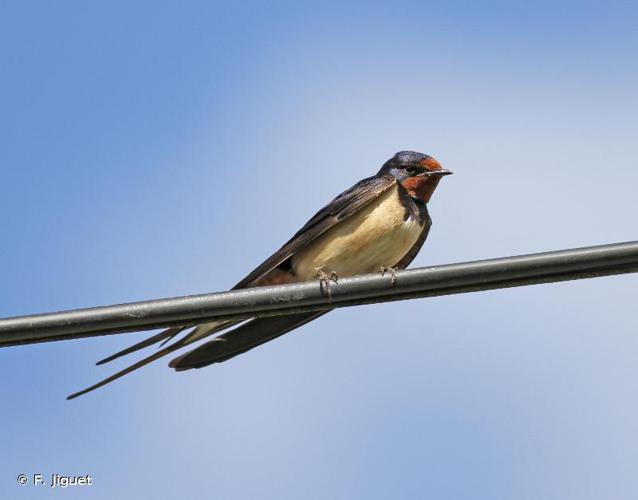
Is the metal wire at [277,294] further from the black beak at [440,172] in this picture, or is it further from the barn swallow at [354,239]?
the black beak at [440,172]

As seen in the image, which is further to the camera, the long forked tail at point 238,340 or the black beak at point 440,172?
the black beak at point 440,172

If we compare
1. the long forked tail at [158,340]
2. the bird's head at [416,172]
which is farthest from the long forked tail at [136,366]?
the bird's head at [416,172]

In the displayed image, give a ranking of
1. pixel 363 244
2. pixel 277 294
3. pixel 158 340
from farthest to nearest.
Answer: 1. pixel 363 244
2. pixel 158 340
3. pixel 277 294

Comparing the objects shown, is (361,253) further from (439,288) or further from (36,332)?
(36,332)

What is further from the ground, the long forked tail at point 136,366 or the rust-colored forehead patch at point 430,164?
the rust-colored forehead patch at point 430,164

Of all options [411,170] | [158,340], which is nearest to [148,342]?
[158,340]

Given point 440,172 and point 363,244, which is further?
point 440,172

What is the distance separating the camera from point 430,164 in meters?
6.53

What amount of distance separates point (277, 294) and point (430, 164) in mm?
3090

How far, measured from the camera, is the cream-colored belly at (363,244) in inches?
229

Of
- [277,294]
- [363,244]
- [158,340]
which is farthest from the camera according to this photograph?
[363,244]

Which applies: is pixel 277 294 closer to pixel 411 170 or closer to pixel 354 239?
pixel 354 239

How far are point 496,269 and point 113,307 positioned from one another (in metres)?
1.06

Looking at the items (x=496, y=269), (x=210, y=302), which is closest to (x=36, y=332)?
(x=210, y=302)
